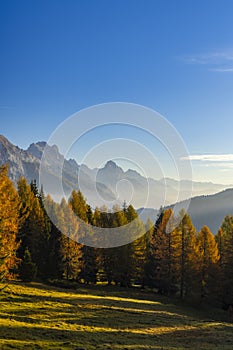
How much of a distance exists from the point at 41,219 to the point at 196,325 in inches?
1108

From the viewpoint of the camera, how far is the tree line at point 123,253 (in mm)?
54125

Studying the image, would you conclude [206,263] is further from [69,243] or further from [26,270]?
[26,270]

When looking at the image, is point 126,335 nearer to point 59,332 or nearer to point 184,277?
point 59,332

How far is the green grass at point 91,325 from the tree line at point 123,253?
11102 mm

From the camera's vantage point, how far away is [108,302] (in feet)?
135

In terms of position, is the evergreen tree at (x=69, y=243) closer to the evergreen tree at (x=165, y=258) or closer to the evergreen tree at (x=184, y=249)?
the evergreen tree at (x=165, y=258)

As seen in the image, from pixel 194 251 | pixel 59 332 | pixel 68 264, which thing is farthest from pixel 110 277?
pixel 59 332

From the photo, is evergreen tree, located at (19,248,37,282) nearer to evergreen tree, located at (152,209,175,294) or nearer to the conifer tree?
evergreen tree, located at (152,209,175,294)

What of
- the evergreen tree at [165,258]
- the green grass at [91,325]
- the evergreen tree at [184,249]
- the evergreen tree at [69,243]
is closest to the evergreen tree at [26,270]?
the green grass at [91,325]

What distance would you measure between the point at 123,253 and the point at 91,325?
107ft

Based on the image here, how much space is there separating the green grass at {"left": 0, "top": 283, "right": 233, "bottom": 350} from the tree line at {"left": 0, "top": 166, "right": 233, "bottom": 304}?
11102 millimetres

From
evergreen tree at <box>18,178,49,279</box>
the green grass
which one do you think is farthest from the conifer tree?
evergreen tree at <box>18,178,49,279</box>

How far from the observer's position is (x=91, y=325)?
96.1 feet

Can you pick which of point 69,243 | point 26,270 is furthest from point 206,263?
point 26,270
